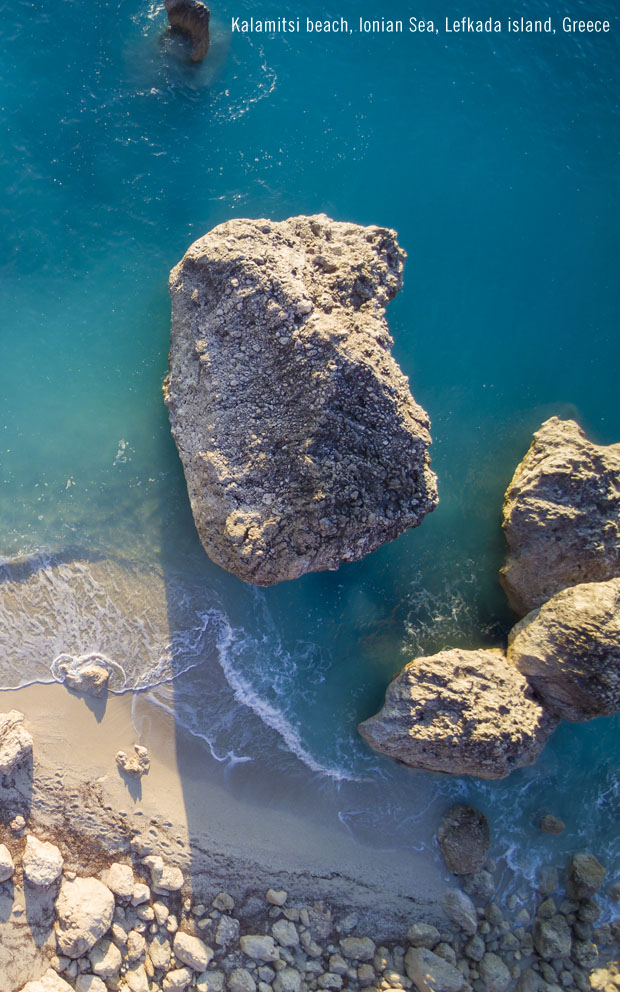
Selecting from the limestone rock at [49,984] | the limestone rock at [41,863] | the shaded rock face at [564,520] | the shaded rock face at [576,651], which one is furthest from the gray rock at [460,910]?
the limestone rock at [41,863]

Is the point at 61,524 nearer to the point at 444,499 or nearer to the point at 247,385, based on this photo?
the point at 247,385

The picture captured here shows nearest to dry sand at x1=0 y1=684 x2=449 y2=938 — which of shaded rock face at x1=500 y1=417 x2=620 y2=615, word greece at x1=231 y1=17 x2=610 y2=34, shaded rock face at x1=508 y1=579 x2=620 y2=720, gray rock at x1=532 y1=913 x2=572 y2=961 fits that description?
gray rock at x1=532 y1=913 x2=572 y2=961

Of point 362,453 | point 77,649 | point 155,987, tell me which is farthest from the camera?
point 77,649

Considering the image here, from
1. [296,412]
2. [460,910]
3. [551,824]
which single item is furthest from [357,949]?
[296,412]

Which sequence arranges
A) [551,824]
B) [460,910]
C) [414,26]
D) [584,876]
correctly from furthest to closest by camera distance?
[414,26], [551,824], [584,876], [460,910]

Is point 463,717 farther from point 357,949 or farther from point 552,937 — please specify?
point 552,937

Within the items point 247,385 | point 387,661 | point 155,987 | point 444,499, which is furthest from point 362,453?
point 155,987

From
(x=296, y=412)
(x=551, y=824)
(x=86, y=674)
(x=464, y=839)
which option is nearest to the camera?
(x=296, y=412)
